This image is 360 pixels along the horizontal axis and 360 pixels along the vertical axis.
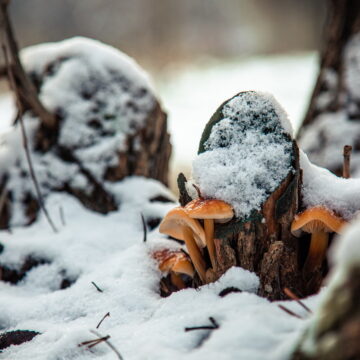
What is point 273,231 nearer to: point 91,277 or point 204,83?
point 91,277

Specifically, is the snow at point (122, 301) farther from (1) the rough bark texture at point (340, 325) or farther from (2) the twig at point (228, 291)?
(1) the rough bark texture at point (340, 325)

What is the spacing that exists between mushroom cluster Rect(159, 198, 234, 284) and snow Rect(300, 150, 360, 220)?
37 centimetres

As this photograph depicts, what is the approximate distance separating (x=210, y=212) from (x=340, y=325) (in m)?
0.66

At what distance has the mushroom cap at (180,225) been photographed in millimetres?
1440

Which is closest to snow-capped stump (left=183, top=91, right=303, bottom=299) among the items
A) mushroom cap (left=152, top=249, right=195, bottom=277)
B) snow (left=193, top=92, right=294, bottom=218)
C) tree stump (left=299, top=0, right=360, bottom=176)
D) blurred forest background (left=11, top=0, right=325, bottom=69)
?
snow (left=193, top=92, right=294, bottom=218)

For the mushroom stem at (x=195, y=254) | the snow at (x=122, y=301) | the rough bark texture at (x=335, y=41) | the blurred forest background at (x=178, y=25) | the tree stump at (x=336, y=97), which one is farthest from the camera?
the blurred forest background at (x=178, y=25)

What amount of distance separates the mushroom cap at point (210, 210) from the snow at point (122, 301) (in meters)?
0.27

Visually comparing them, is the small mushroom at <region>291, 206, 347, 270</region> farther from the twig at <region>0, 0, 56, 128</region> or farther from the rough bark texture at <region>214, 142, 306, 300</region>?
the twig at <region>0, 0, 56, 128</region>

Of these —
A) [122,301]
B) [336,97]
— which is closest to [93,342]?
[122,301]

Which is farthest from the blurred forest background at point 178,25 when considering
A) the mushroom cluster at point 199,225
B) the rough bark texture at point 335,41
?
the mushroom cluster at point 199,225

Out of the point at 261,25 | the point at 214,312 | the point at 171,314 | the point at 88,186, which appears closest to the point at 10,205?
the point at 88,186

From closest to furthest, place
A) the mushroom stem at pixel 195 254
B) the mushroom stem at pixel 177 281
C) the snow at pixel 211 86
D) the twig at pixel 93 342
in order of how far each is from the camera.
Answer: the twig at pixel 93 342, the mushroom stem at pixel 195 254, the mushroom stem at pixel 177 281, the snow at pixel 211 86

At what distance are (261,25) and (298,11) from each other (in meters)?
1.79

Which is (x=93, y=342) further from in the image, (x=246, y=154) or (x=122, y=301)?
(x=246, y=154)
